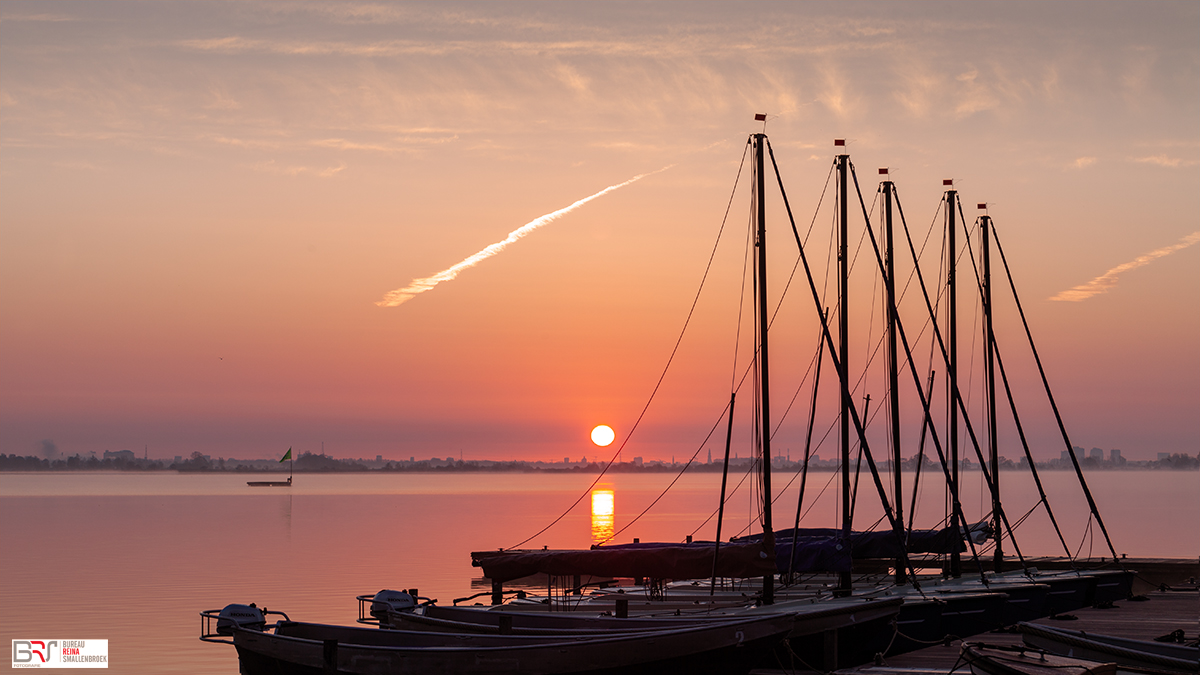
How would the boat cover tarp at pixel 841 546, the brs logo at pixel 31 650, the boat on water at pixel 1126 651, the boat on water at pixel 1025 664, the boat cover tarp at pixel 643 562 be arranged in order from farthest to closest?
the brs logo at pixel 31 650 < the boat cover tarp at pixel 841 546 < the boat cover tarp at pixel 643 562 < the boat on water at pixel 1126 651 < the boat on water at pixel 1025 664

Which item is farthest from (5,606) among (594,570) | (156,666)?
(594,570)

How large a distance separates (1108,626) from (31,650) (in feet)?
114

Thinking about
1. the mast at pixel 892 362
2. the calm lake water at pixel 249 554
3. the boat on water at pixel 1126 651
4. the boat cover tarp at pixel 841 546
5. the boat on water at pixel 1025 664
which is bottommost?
the calm lake water at pixel 249 554

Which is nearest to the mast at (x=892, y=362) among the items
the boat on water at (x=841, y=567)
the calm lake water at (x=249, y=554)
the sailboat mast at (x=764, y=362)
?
the boat on water at (x=841, y=567)

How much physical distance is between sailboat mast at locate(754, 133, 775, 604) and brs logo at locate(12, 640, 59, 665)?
2512cm

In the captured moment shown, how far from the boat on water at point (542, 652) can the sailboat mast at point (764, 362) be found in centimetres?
374

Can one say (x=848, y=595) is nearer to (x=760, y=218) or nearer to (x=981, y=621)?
(x=981, y=621)

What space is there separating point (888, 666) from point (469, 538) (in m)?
79.5

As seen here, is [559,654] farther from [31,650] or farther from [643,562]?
[31,650]

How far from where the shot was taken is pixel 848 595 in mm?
29484

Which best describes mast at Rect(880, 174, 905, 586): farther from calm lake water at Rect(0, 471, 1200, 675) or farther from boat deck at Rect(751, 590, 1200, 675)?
calm lake water at Rect(0, 471, 1200, 675)

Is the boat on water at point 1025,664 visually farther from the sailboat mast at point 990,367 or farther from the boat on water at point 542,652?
the sailboat mast at point 990,367

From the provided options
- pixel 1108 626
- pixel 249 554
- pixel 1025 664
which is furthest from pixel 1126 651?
pixel 249 554

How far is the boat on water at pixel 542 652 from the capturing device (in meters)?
22.6
